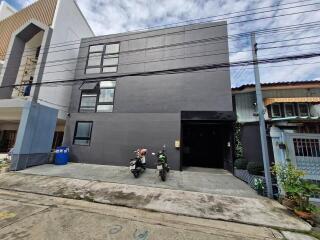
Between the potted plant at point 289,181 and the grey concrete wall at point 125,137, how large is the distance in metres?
4.65

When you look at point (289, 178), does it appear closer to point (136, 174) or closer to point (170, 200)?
point (170, 200)

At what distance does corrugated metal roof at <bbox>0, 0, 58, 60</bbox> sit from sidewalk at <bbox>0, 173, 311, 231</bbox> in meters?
10.7

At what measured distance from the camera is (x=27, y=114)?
796 centimetres

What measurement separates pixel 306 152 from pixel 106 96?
33.7ft

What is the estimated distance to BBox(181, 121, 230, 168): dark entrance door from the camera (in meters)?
10.6

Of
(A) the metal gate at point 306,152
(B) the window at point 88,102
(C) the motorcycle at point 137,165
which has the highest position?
(B) the window at point 88,102

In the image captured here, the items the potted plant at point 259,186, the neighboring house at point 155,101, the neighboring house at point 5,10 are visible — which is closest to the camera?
the potted plant at point 259,186

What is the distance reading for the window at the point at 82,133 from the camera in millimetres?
10000

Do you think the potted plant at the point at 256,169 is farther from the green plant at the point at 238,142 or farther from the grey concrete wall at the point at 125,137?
the grey concrete wall at the point at 125,137

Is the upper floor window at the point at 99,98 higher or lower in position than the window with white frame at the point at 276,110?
higher

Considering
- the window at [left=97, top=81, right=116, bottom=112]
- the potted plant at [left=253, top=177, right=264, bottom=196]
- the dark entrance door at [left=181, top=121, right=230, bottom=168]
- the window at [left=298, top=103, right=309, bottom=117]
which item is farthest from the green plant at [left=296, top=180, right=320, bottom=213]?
the window at [left=97, top=81, right=116, bottom=112]

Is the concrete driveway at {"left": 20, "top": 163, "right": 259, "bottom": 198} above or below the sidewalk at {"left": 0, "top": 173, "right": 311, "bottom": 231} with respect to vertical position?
above

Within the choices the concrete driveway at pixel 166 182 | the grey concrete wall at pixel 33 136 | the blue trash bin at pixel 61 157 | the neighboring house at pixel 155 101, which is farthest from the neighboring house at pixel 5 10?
the concrete driveway at pixel 166 182

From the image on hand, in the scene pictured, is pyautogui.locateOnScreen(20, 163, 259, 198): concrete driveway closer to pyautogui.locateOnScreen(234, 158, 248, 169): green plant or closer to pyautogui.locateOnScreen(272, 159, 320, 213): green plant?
pyautogui.locateOnScreen(234, 158, 248, 169): green plant
